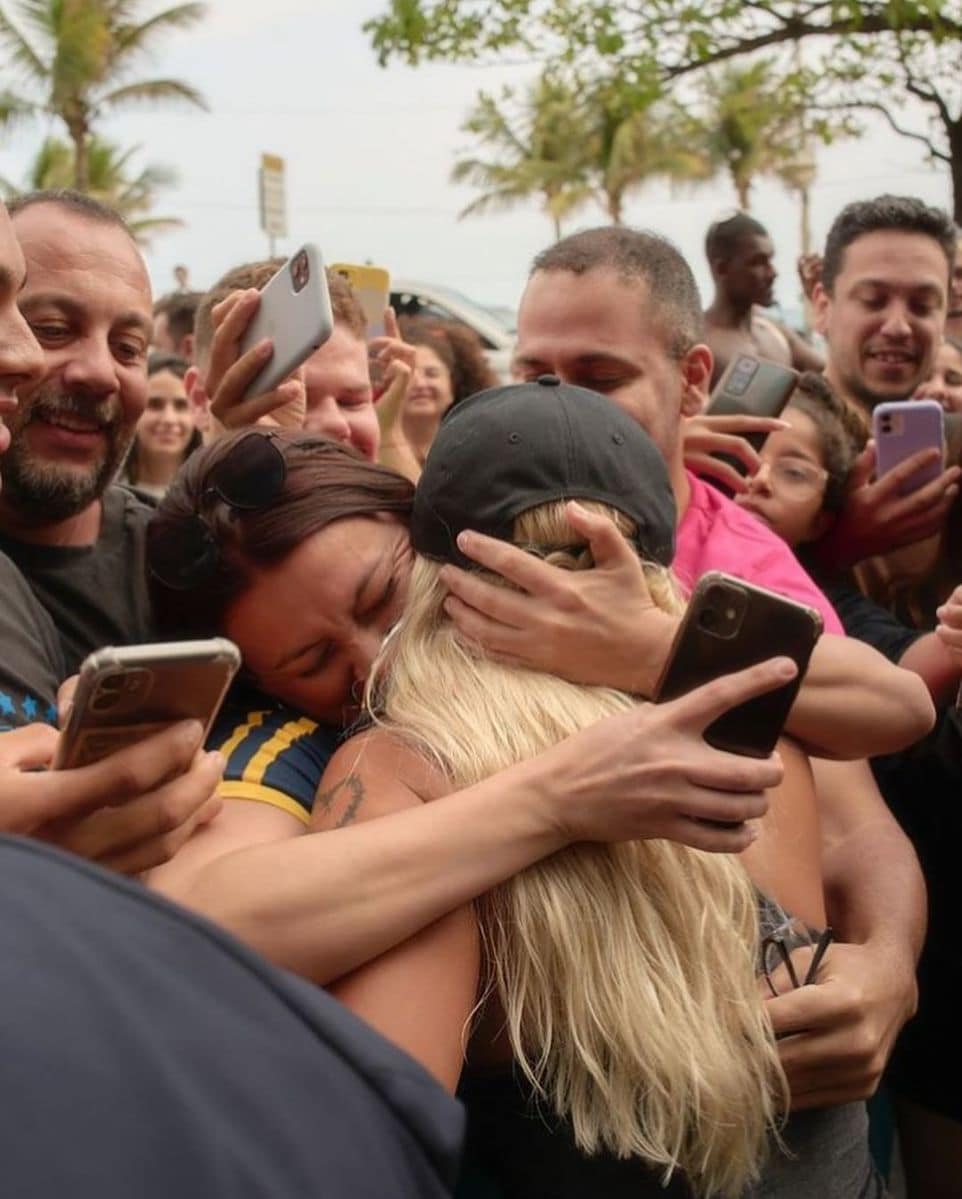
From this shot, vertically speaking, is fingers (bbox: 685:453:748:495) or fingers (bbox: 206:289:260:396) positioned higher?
fingers (bbox: 206:289:260:396)

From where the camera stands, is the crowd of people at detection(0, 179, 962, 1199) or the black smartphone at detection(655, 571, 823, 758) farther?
the black smartphone at detection(655, 571, 823, 758)

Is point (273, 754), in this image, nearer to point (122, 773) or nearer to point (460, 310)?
point (122, 773)

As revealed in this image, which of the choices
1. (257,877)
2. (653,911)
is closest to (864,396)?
(653,911)

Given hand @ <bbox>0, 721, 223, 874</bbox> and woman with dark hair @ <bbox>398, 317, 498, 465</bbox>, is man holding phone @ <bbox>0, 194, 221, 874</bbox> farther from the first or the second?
woman with dark hair @ <bbox>398, 317, 498, 465</bbox>

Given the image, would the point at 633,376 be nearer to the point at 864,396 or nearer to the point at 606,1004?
the point at 606,1004

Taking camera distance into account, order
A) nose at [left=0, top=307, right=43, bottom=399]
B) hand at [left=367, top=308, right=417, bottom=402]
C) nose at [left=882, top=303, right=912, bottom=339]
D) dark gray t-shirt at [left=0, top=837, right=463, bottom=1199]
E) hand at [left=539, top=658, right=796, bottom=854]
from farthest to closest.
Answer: nose at [left=882, top=303, right=912, bottom=339] < hand at [left=367, top=308, right=417, bottom=402] < nose at [left=0, top=307, right=43, bottom=399] < hand at [left=539, top=658, right=796, bottom=854] < dark gray t-shirt at [left=0, top=837, right=463, bottom=1199]

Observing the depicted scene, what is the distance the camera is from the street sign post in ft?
29.9

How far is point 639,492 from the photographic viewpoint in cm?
186

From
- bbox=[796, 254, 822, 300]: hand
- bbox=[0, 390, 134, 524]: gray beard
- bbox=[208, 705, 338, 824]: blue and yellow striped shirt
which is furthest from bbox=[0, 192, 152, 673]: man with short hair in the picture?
bbox=[796, 254, 822, 300]: hand

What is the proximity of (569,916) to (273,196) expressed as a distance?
27.2ft

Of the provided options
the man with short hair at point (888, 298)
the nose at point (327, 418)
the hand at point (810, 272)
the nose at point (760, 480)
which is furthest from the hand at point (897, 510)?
the hand at point (810, 272)

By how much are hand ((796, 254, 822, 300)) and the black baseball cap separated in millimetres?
3225

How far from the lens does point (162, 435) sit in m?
6.91

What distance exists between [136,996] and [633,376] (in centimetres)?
211
